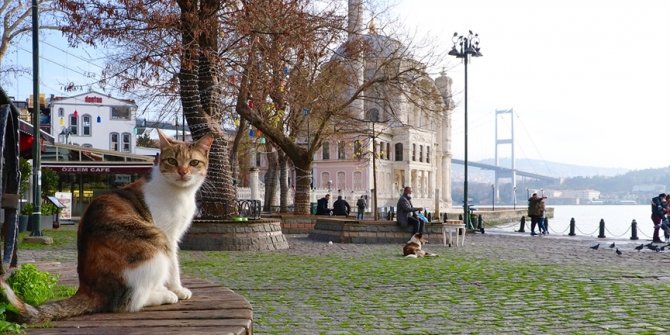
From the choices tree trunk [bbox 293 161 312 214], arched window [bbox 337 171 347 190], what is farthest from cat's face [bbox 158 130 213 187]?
arched window [bbox 337 171 347 190]

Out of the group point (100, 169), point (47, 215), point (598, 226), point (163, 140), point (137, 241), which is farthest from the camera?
point (598, 226)

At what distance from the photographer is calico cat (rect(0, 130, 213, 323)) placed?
2.78 metres

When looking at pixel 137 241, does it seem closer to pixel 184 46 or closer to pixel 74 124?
pixel 184 46

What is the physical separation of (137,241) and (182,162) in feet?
1.69

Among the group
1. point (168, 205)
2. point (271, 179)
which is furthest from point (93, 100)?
point (168, 205)

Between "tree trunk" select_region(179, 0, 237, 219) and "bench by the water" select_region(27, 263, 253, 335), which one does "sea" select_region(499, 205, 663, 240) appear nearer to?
"tree trunk" select_region(179, 0, 237, 219)

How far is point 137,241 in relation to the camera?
9.64 ft

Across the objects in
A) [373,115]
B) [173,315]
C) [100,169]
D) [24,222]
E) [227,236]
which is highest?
[373,115]

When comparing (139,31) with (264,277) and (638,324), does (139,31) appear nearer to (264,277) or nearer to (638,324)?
(264,277)

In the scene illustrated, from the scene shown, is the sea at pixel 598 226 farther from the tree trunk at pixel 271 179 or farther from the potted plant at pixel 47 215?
the potted plant at pixel 47 215

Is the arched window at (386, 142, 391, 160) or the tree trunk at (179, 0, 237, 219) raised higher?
the arched window at (386, 142, 391, 160)

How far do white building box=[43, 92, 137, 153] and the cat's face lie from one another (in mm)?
55113

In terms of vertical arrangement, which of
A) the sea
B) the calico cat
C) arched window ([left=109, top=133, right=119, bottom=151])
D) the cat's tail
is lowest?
the sea

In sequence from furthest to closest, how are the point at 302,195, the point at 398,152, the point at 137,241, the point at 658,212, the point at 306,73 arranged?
the point at 398,152 < the point at 302,195 < the point at 306,73 < the point at 658,212 < the point at 137,241
